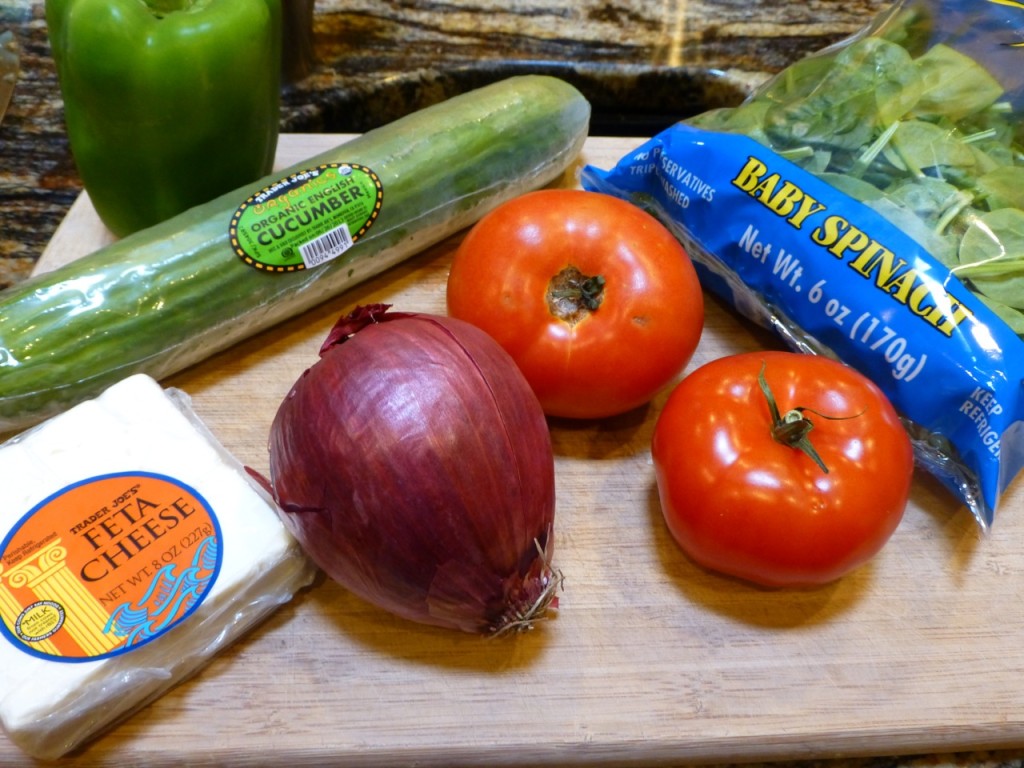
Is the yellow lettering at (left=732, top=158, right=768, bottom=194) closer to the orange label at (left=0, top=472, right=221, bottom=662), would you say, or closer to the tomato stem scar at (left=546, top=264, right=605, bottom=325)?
the tomato stem scar at (left=546, top=264, right=605, bottom=325)

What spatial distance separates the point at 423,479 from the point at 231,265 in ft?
1.33

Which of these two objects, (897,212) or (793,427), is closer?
(793,427)

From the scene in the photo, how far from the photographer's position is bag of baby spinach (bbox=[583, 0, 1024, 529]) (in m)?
0.79

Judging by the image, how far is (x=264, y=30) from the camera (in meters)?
0.90

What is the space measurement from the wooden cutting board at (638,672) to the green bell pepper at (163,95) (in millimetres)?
540

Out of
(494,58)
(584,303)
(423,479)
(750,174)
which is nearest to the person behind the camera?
(423,479)

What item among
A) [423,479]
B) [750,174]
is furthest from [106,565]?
[750,174]

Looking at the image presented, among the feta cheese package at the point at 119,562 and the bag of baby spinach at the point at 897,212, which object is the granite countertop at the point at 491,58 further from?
the feta cheese package at the point at 119,562

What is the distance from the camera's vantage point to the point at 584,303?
2.61 ft

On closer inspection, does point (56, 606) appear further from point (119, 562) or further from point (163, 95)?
point (163, 95)

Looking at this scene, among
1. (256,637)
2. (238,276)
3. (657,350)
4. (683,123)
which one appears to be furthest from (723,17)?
(256,637)

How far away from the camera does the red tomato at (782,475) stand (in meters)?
0.68

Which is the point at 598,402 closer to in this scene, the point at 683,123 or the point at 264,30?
the point at 683,123

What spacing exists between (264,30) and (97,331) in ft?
1.28
